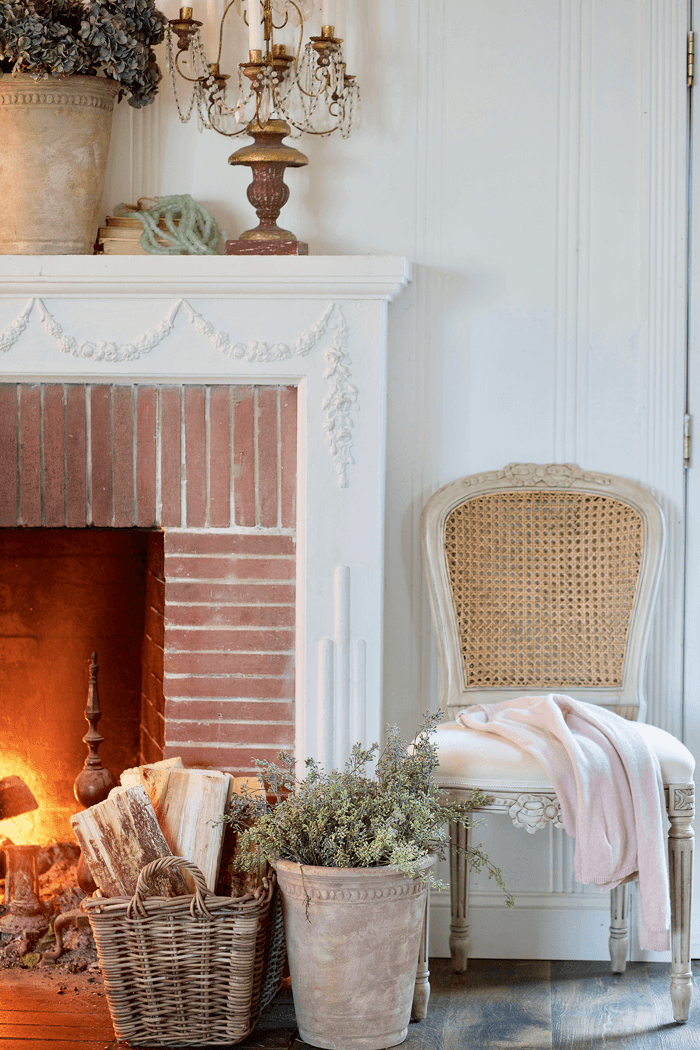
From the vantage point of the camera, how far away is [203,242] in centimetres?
253

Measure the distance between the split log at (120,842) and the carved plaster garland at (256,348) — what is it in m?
0.85

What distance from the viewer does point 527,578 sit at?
263 cm

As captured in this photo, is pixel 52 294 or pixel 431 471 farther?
pixel 431 471

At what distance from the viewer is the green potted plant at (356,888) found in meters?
2.11

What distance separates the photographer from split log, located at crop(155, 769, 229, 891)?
7.66ft

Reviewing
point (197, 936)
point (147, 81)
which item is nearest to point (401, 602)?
point (197, 936)

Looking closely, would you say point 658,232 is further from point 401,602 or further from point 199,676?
point 199,676

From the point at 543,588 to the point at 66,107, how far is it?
4.91 ft

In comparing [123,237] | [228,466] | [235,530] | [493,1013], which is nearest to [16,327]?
[123,237]

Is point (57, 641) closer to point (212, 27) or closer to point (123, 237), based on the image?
point (123, 237)

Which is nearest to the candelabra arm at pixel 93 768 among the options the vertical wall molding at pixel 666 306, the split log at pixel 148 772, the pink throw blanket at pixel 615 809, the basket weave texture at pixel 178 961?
the split log at pixel 148 772

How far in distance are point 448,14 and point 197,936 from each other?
6.81 feet

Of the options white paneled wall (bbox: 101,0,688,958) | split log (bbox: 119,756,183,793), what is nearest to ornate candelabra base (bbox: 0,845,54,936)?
split log (bbox: 119,756,183,793)

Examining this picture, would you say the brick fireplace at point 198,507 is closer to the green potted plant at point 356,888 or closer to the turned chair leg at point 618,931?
the green potted plant at point 356,888
